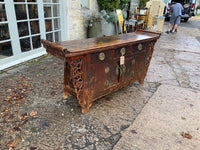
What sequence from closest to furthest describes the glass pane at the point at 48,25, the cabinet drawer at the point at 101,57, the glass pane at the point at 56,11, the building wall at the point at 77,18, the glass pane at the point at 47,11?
the cabinet drawer at the point at 101,57 → the glass pane at the point at 47,11 → the glass pane at the point at 48,25 → the glass pane at the point at 56,11 → the building wall at the point at 77,18

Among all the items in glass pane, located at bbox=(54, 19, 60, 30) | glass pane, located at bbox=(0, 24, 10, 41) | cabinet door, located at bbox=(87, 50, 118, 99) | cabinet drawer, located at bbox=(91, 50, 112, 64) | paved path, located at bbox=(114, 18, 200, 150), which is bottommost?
paved path, located at bbox=(114, 18, 200, 150)

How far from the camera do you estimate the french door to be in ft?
12.3

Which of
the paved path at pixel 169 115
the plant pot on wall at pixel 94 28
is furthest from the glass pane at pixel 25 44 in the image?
the paved path at pixel 169 115

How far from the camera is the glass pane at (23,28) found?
4067 mm

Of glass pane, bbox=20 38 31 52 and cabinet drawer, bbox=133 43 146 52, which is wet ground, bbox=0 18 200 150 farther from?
cabinet drawer, bbox=133 43 146 52

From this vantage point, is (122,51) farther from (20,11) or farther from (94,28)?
(94,28)


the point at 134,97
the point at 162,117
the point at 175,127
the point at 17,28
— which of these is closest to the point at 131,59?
the point at 134,97

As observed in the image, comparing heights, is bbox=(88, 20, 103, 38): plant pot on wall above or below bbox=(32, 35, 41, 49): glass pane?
above

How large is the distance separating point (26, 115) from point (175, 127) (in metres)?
2.12

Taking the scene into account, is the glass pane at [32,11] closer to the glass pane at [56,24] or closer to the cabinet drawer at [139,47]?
the glass pane at [56,24]

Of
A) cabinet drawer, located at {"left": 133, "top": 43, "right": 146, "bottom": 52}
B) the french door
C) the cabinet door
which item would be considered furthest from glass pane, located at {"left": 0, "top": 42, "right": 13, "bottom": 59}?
cabinet drawer, located at {"left": 133, "top": 43, "right": 146, "bottom": 52}

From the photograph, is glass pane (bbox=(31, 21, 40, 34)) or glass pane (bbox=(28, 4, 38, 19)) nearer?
glass pane (bbox=(28, 4, 38, 19))

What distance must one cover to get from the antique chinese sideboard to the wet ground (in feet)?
0.83

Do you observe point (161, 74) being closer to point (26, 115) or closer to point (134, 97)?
point (134, 97)
